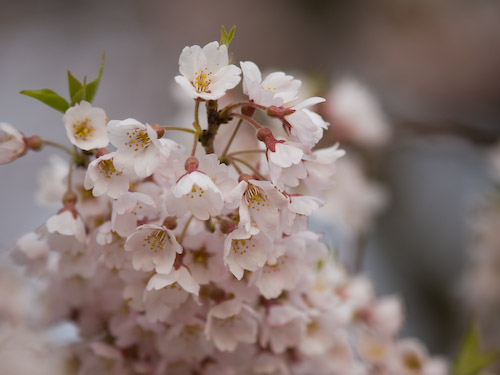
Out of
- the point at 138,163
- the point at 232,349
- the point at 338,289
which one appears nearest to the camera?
the point at 138,163

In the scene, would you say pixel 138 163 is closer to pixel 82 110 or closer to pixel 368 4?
pixel 82 110

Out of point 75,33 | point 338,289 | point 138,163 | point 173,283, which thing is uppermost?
point 138,163

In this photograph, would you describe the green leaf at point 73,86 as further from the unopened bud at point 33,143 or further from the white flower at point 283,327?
the white flower at point 283,327

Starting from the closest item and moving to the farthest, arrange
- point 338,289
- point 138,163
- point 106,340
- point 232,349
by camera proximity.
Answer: point 138,163, point 232,349, point 106,340, point 338,289

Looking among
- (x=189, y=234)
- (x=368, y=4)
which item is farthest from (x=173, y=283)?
(x=368, y=4)

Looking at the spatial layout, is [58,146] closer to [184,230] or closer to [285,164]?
[184,230]

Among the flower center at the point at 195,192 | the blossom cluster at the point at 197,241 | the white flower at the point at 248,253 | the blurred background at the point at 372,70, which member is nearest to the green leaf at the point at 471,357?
the blossom cluster at the point at 197,241

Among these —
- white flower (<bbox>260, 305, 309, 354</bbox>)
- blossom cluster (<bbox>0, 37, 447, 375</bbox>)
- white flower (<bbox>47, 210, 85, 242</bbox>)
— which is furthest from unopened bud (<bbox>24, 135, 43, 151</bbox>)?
white flower (<bbox>260, 305, 309, 354</bbox>)
